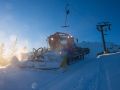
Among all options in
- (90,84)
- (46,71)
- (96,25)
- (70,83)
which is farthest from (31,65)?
(96,25)

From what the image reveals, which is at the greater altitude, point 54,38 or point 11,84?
point 54,38

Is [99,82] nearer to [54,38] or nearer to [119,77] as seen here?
[119,77]

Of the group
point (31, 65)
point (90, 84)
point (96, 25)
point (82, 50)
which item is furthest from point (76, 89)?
point (96, 25)

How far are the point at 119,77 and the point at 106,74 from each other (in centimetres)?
218

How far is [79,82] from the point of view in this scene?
62.8 feet

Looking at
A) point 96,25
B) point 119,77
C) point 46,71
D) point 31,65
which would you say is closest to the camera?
point 119,77

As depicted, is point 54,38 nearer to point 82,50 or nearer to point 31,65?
point 82,50

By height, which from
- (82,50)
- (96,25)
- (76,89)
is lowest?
(76,89)

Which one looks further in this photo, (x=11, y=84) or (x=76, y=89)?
(x=11, y=84)

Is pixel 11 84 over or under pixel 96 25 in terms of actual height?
under

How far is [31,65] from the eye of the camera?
30.3 m

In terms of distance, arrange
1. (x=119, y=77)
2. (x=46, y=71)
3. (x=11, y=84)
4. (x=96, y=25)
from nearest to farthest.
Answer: (x=119, y=77) < (x=11, y=84) < (x=46, y=71) < (x=96, y=25)

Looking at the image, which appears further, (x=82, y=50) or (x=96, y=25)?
(x=96, y=25)

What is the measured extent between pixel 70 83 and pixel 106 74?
3230mm
